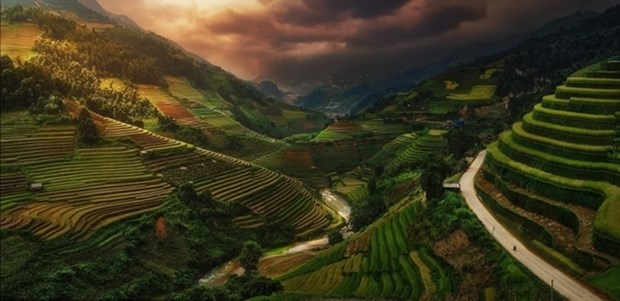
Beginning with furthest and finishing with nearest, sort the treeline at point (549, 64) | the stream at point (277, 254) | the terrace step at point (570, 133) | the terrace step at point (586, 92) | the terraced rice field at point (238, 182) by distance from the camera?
the treeline at point (549, 64)
the terraced rice field at point (238, 182)
the stream at point (277, 254)
the terrace step at point (586, 92)
the terrace step at point (570, 133)

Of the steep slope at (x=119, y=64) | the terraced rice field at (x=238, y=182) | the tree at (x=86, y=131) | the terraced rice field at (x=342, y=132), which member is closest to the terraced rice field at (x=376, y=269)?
the terraced rice field at (x=238, y=182)

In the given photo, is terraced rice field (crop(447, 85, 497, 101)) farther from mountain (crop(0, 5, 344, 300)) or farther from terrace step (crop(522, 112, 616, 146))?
terrace step (crop(522, 112, 616, 146))

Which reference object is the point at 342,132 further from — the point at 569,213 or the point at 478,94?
the point at 569,213

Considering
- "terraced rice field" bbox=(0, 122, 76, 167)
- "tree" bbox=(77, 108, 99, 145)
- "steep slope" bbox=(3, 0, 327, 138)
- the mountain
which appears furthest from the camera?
"steep slope" bbox=(3, 0, 327, 138)

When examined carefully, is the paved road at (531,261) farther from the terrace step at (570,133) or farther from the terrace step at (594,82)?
the terrace step at (594,82)

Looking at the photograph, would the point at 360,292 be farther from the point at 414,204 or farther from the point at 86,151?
the point at 86,151

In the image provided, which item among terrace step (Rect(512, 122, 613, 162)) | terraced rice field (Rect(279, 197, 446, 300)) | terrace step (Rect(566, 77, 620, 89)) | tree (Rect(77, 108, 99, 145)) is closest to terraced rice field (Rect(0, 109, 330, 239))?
tree (Rect(77, 108, 99, 145))
